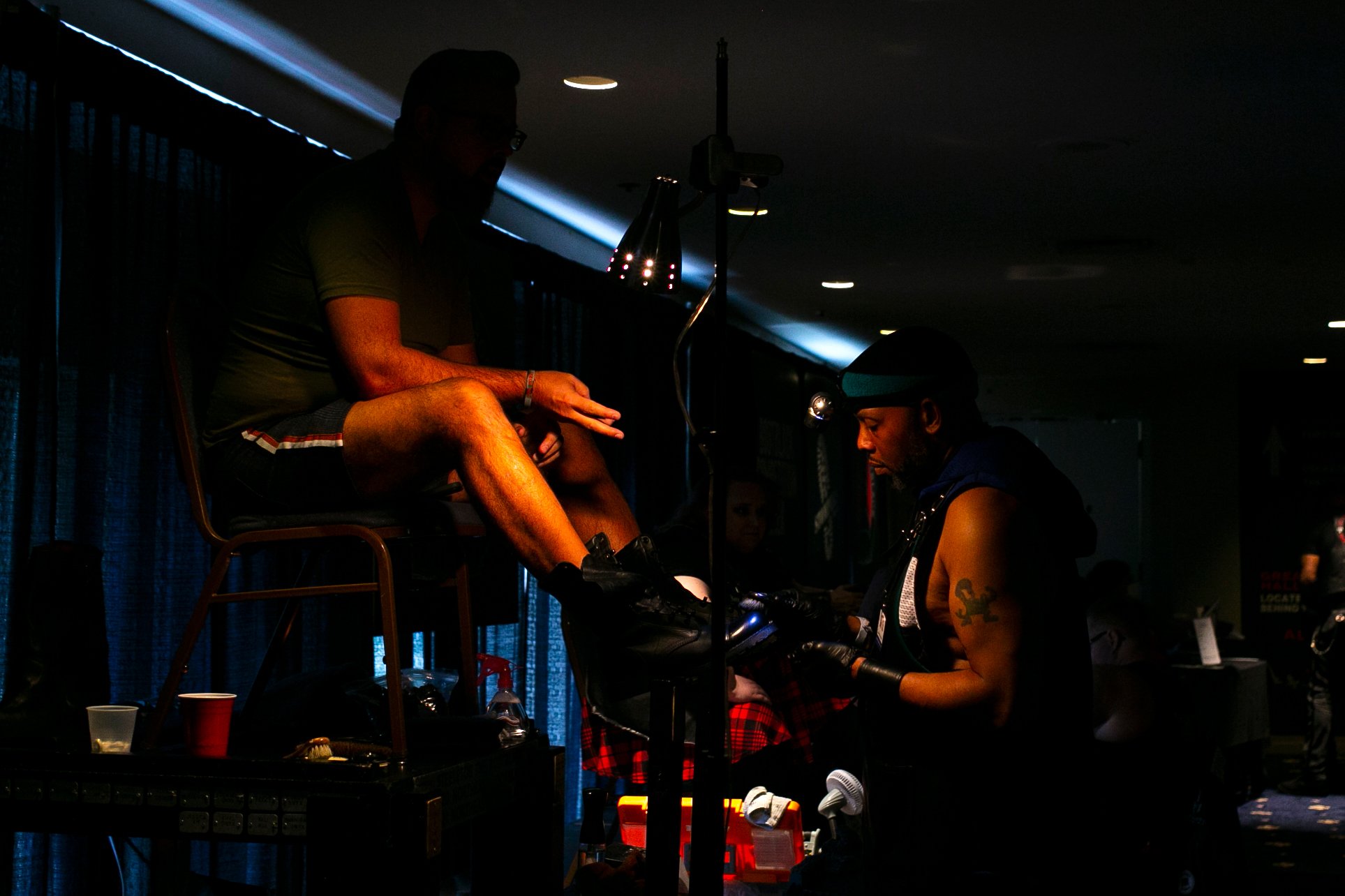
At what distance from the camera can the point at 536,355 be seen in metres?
5.99

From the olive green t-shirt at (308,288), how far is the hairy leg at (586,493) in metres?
0.40

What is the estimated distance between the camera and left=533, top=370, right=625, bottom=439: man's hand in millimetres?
2355

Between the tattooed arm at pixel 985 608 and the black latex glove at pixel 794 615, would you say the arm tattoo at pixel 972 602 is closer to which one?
the tattooed arm at pixel 985 608

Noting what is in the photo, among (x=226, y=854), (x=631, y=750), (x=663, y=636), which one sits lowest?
(x=226, y=854)

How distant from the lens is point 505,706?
9.75ft

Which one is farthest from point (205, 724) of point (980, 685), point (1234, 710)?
point (1234, 710)

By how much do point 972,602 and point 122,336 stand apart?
2306 mm

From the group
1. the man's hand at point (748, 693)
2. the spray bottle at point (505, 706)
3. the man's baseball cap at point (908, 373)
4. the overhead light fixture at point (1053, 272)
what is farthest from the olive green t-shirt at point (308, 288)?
the overhead light fixture at point (1053, 272)

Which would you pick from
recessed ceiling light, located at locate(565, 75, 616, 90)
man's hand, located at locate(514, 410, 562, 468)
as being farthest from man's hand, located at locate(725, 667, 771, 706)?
recessed ceiling light, located at locate(565, 75, 616, 90)

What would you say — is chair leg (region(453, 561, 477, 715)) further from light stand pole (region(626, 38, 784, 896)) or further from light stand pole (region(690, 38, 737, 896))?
light stand pole (region(690, 38, 737, 896))

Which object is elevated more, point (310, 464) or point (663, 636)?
point (310, 464)

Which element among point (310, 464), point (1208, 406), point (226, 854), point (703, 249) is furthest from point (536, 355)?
point (1208, 406)

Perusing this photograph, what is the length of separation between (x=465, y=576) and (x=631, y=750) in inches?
59.8

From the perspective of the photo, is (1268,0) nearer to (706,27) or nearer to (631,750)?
(706,27)
